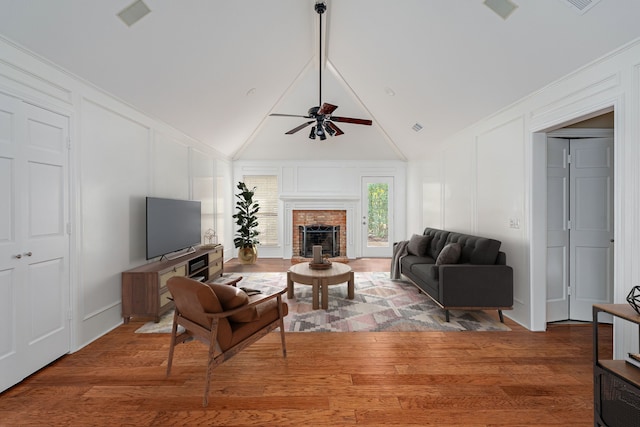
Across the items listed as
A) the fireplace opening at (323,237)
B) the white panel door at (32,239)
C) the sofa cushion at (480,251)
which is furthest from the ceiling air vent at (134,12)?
the fireplace opening at (323,237)

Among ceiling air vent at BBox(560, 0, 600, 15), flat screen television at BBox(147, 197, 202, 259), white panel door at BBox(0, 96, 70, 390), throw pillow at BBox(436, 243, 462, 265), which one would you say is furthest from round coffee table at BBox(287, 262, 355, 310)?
ceiling air vent at BBox(560, 0, 600, 15)

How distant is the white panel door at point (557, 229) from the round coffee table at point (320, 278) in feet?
7.99

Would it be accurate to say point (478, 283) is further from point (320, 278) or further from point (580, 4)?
point (580, 4)

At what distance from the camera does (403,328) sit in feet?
10.3

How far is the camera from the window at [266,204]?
7.50m

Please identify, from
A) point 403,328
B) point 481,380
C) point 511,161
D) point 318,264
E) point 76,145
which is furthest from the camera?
point 318,264

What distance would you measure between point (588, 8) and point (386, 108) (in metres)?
3.27

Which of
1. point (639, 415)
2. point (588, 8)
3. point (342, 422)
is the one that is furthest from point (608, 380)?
point (588, 8)

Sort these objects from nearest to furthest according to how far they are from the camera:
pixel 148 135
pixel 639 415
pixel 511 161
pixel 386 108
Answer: pixel 639 415, pixel 511 161, pixel 148 135, pixel 386 108

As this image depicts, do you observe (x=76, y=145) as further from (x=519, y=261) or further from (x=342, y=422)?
(x=519, y=261)

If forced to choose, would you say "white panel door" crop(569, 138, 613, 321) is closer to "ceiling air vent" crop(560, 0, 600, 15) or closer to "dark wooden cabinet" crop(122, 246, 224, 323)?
"ceiling air vent" crop(560, 0, 600, 15)

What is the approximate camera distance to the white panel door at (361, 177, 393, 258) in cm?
750

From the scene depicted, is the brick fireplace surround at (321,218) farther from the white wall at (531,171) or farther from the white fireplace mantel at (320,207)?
the white wall at (531,171)

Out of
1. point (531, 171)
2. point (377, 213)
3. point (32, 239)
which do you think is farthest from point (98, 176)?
point (377, 213)
